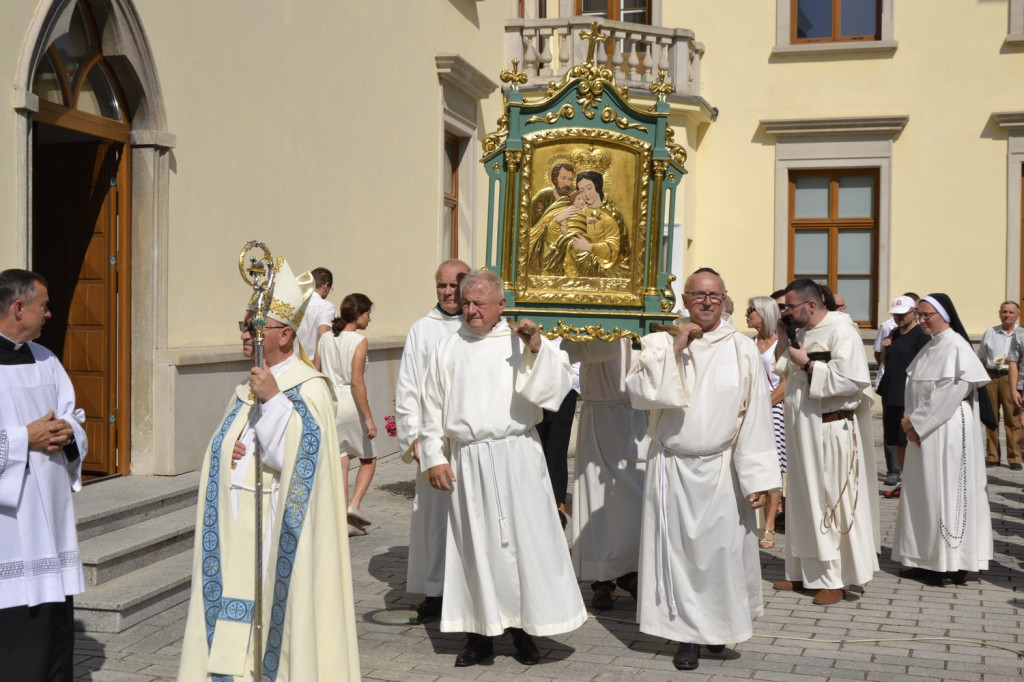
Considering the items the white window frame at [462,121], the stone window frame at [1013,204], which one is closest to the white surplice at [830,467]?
the white window frame at [462,121]

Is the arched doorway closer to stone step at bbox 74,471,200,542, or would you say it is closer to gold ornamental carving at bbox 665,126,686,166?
stone step at bbox 74,471,200,542

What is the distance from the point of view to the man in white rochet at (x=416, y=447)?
613 centimetres

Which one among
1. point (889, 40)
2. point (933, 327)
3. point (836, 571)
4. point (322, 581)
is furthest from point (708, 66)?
point (322, 581)

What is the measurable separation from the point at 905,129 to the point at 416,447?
1262 cm

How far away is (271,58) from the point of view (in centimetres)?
1001

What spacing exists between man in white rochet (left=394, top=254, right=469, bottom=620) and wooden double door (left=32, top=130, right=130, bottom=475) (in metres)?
2.75

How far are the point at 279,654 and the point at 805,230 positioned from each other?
46.2 ft

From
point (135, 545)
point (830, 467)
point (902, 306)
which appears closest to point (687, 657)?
point (830, 467)

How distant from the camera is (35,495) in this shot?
4.43 metres

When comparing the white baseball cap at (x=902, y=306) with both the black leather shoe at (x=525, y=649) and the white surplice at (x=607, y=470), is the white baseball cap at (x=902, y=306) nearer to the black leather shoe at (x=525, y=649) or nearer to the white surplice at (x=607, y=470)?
the white surplice at (x=607, y=470)

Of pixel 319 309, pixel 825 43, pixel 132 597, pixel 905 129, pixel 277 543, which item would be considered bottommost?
pixel 132 597

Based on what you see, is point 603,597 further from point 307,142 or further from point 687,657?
point 307,142

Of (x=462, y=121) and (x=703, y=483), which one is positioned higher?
(x=462, y=121)

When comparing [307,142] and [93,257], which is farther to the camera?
[307,142]
